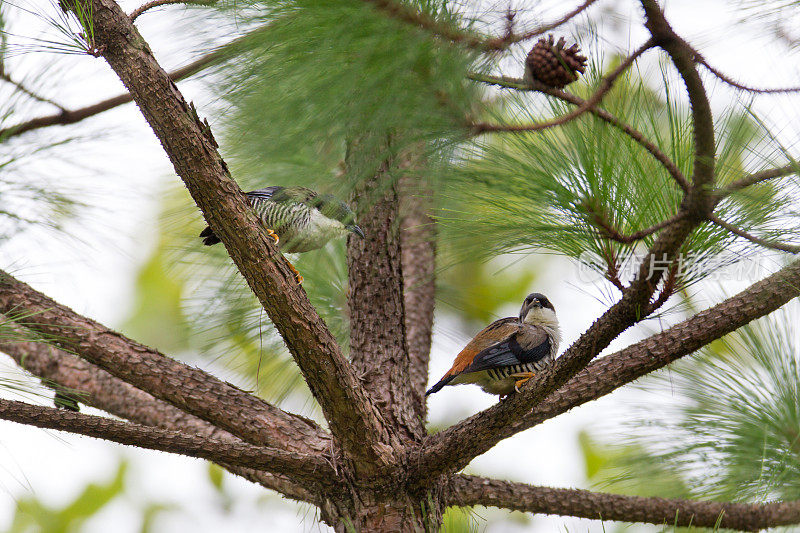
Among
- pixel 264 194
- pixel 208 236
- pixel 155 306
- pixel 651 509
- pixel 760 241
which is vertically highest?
pixel 155 306

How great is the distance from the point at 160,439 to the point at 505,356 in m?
1.00

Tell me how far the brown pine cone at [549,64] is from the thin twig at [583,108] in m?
0.05

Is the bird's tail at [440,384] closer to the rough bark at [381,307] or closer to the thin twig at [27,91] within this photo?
the rough bark at [381,307]

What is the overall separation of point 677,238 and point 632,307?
14cm

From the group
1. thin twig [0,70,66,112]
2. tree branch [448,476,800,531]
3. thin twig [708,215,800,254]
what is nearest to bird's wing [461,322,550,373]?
tree branch [448,476,800,531]

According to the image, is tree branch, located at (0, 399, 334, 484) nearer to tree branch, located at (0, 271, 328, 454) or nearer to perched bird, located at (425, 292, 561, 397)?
tree branch, located at (0, 271, 328, 454)

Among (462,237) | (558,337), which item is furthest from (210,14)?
(558,337)

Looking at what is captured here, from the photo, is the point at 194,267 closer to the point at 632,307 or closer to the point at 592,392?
the point at 592,392

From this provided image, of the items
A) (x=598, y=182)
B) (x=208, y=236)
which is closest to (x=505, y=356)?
(x=598, y=182)

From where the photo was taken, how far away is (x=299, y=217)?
2.33m

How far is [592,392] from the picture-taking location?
1775 mm

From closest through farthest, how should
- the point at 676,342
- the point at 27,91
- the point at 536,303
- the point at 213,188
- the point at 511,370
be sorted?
1. the point at 213,188
2. the point at 676,342
3. the point at 27,91
4. the point at 511,370
5. the point at 536,303

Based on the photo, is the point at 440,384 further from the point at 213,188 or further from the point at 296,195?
the point at 213,188

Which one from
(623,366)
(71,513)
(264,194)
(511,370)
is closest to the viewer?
(623,366)
